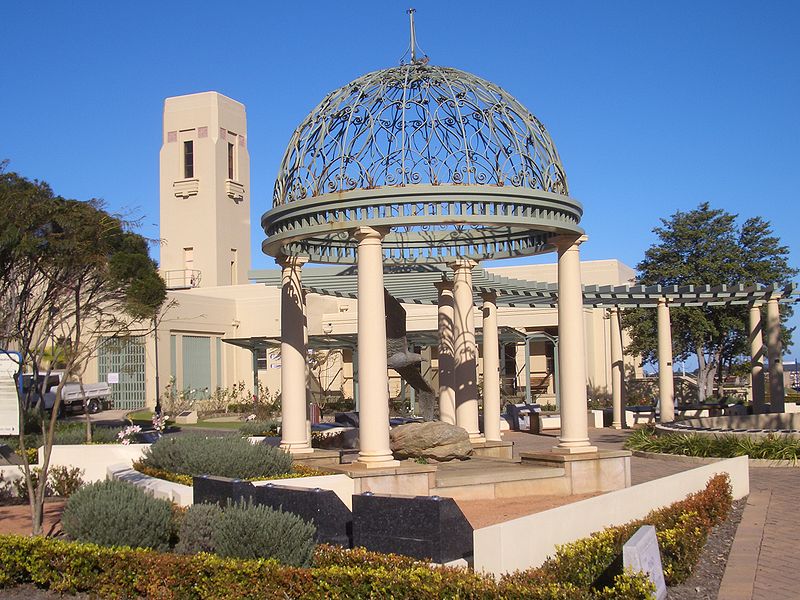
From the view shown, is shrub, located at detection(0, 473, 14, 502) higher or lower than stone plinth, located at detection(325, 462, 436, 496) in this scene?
lower

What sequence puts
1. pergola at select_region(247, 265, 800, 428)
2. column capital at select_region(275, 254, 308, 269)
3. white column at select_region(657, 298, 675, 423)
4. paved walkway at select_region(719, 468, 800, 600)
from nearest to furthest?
paved walkway at select_region(719, 468, 800, 600) < column capital at select_region(275, 254, 308, 269) < pergola at select_region(247, 265, 800, 428) < white column at select_region(657, 298, 675, 423)

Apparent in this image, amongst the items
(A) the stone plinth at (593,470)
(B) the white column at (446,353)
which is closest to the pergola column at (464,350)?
(B) the white column at (446,353)

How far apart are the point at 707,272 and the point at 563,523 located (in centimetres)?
3690

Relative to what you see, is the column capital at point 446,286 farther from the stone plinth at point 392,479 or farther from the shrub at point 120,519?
the shrub at point 120,519

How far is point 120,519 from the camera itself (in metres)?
9.41

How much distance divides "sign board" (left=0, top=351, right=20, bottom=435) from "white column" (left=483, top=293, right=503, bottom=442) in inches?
330

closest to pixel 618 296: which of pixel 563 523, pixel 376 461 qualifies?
pixel 376 461

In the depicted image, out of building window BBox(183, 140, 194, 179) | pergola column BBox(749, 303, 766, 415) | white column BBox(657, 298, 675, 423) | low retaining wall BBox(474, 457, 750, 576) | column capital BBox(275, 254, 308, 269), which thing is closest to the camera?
low retaining wall BBox(474, 457, 750, 576)

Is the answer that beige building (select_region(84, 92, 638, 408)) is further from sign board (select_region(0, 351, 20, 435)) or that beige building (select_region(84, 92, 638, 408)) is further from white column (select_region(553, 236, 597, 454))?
white column (select_region(553, 236, 597, 454))

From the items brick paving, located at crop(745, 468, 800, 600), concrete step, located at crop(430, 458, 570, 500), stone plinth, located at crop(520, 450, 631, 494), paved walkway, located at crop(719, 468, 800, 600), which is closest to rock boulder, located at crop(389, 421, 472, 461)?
concrete step, located at crop(430, 458, 570, 500)

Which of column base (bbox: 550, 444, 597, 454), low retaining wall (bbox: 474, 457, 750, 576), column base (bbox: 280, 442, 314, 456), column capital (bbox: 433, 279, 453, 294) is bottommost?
low retaining wall (bbox: 474, 457, 750, 576)

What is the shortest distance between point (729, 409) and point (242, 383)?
26.1 meters

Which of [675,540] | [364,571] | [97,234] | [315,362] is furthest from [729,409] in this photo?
[364,571]

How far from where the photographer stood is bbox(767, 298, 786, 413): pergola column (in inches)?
1174
